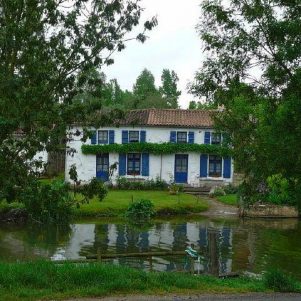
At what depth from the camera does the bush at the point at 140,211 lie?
113 feet

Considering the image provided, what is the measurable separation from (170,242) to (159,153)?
20356 millimetres

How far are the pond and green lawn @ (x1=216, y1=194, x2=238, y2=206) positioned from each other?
4.75 metres

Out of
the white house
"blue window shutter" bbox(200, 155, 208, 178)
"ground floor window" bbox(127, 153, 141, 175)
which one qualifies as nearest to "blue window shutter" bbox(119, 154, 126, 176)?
the white house

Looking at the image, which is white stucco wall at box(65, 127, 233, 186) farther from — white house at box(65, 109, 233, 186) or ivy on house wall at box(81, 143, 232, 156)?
ivy on house wall at box(81, 143, 232, 156)

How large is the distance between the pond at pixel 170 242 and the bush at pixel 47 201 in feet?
29.3

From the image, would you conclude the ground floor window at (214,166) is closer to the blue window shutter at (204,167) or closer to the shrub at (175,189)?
the blue window shutter at (204,167)

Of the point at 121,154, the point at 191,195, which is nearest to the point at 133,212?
the point at 191,195

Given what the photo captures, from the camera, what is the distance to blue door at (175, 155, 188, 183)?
47.2 m

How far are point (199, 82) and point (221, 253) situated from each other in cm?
1421

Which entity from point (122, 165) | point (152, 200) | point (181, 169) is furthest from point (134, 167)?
point (152, 200)

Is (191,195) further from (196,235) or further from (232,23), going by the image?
(232,23)

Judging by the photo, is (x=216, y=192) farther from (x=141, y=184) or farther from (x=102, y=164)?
(x=102, y=164)

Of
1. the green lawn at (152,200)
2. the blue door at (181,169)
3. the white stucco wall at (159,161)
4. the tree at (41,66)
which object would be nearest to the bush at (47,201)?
the tree at (41,66)

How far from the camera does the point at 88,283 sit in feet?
36.9
